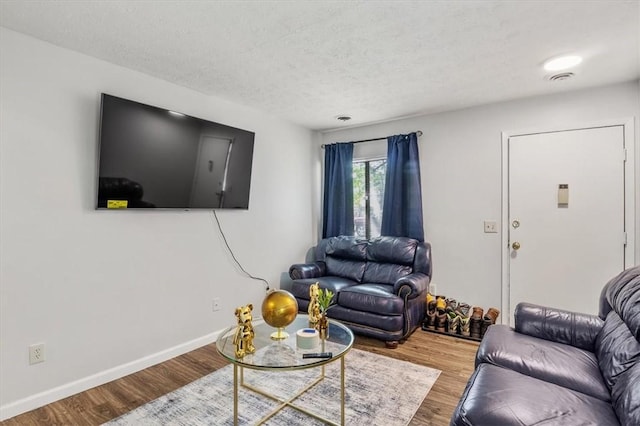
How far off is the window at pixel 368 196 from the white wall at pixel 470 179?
56 centimetres

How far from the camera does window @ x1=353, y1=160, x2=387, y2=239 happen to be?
173 inches

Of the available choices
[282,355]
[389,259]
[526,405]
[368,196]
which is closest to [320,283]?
[389,259]

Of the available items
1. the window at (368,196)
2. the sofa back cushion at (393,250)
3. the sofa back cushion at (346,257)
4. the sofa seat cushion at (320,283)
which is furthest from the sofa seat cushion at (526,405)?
the window at (368,196)

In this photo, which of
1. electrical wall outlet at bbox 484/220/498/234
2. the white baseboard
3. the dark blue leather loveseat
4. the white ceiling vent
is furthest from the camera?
electrical wall outlet at bbox 484/220/498/234

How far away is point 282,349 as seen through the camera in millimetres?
2031

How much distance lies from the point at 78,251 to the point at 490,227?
12.4 feet

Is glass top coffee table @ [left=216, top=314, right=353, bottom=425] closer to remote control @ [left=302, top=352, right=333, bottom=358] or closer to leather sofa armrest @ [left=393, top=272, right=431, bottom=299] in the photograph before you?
remote control @ [left=302, top=352, right=333, bottom=358]

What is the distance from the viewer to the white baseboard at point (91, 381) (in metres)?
2.12

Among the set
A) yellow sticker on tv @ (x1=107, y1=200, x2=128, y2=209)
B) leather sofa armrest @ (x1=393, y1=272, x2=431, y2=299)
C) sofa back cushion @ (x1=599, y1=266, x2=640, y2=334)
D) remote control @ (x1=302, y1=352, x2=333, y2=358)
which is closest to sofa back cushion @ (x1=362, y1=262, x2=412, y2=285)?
leather sofa armrest @ (x1=393, y1=272, x2=431, y2=299)

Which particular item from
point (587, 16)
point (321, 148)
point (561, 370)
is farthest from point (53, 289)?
point (587, 16)

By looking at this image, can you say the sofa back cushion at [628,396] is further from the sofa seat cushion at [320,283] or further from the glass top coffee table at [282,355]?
the sofa seat cushion at [320,283]

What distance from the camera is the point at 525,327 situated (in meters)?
2.18

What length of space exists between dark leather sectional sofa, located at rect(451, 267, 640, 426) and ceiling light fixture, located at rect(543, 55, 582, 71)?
5.24ft

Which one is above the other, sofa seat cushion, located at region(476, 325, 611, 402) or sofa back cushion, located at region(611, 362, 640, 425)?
sofa back cushion, located at region(611, 362, 640, 425)
